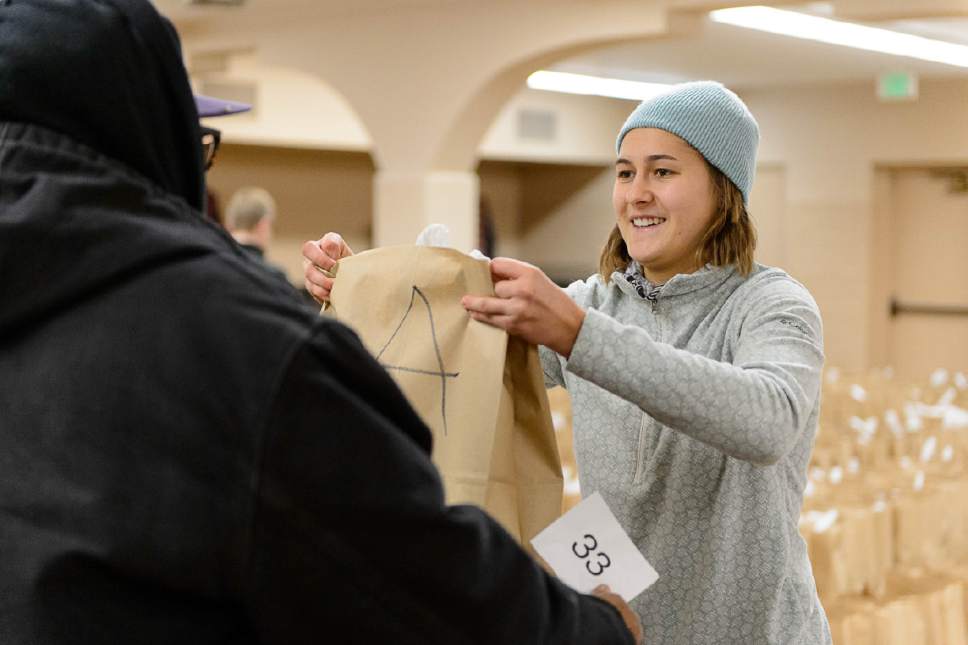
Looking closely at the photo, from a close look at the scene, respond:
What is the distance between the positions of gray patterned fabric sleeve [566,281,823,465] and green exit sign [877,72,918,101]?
10.2 m

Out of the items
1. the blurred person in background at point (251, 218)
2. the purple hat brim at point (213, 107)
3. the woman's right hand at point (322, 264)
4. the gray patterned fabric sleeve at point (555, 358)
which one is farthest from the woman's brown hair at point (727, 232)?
the blurred person in background at point (251, 218)

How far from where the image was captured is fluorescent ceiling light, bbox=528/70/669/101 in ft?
39.0

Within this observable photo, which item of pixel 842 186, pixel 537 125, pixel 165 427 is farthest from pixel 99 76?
pixel 842 186

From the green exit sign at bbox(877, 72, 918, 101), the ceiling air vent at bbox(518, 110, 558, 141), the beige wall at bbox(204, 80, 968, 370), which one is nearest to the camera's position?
the green exit sign at bbox(877, 72, 918, 101)

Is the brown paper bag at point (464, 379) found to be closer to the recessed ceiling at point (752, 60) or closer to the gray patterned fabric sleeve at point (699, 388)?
the gray patterned fabric sleeve at point (699, 388)

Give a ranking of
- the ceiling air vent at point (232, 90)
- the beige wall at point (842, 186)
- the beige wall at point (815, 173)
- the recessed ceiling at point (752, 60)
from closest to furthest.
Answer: the recessed ceiling at point (752, 60), the ceiling air vent at point (232, 90), the beige wall at point (815, 173), the beige wall at point (842, 186)

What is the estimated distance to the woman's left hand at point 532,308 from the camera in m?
1.51

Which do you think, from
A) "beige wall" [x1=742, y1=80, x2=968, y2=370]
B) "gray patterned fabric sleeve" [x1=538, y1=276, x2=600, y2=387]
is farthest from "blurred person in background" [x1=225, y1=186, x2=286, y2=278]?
"beige wall" [x1=742, y1=80, x2=968, y2=370]

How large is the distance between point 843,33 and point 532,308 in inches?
334

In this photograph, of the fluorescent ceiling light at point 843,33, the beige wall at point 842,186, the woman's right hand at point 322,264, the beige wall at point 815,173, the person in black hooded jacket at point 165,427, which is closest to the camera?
the person in black hooded jacket at point 165,427

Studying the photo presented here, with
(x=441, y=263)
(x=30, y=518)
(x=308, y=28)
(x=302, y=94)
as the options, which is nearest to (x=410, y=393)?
(x=441, y=263)

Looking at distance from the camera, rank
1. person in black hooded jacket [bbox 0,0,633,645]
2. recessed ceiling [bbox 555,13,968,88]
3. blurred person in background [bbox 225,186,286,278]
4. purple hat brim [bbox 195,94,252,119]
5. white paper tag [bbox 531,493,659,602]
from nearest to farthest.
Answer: person in black hooded jacket [bbox 0,0,633,645] → white paper tag [bbox 531,493,659,602] → purple hat brim [bbox 195,94,252,119] → blurred person in background [bbox 225,186,286,278] → recessed ceiling [bbox 555,13,968,88]

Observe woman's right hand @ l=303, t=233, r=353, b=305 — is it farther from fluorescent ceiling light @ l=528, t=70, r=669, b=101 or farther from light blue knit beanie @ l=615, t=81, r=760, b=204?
fluorescent ceiling light @ l=528, t=70, r=669, b=101

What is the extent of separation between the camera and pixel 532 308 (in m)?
1.51
